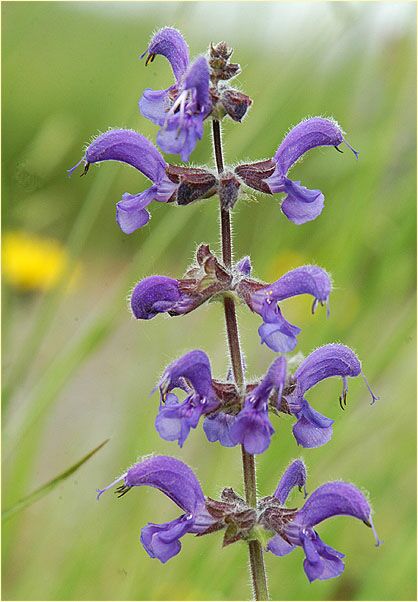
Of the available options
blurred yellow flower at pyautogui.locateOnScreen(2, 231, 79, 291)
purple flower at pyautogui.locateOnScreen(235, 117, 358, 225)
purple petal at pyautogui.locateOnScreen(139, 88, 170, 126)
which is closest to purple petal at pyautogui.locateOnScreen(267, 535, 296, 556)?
purple flower at pyautogui.locateOnScreen(235, 117, 358, 225)

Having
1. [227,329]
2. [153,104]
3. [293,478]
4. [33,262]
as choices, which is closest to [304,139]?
[153,104]

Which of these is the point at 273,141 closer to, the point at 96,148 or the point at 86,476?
the point at 96,148

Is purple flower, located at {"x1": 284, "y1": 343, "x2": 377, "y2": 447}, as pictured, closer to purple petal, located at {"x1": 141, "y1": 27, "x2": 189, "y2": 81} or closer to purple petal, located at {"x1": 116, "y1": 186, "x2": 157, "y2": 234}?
purple petal, located at {"x1": 116, "y1": 186, "x2": 157, "y2": 234}

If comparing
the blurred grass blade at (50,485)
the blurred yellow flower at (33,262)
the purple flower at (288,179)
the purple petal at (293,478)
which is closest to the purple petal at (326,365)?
the purple petal at (293,478)

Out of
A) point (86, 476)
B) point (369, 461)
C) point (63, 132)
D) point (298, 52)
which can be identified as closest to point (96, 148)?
point (298, 52)

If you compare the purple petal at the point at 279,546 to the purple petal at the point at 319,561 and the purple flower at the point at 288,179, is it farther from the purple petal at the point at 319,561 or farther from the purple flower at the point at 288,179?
the purple flower at the point at 288,179

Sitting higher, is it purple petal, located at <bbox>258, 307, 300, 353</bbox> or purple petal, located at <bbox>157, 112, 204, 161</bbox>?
purple petal, located at <bbox>157, 112, 204, 161</bbox>
